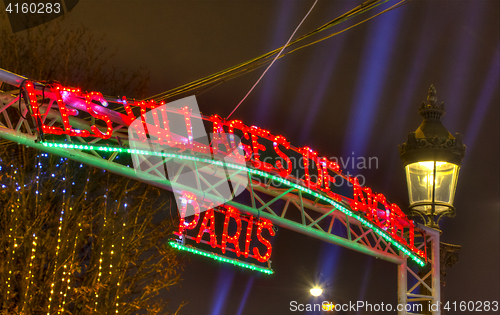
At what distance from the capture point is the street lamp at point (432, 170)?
26.9 ft

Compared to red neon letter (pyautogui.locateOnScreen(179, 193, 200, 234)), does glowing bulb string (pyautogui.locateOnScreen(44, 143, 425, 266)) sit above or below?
Answer: above

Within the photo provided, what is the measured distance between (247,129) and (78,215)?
479 cm

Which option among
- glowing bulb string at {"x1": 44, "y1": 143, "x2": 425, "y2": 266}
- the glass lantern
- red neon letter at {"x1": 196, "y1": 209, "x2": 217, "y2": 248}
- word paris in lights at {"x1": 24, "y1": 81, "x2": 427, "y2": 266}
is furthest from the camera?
red neon letter at {"x1": 196, "y1": 209, "x2": 217, "y2": 248}

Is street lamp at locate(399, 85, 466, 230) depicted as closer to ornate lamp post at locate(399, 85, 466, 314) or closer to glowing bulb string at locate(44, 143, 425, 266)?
ornate lamp post at locate(399, 85, 466, 314)

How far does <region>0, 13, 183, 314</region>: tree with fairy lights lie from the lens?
39.5 ft

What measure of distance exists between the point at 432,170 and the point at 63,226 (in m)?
8.03

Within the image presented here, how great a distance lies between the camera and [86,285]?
43.0ft

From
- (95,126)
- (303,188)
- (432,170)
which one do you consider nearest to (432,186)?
(432,170)

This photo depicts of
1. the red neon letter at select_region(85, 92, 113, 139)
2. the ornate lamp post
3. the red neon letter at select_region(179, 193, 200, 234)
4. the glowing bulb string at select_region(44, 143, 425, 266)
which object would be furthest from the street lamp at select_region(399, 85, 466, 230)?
the red neon letter at select_region(85, 92, 113, 139)

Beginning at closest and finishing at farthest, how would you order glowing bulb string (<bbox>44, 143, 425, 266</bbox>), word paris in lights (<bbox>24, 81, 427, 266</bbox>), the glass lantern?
the glass lantern
word paris in lights (<bbox>24, 81, 427, 266</bbox>)
glowing bulb string (<bbox>44, 143, 425, 266</bbox>)

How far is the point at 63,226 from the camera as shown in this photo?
12.7m

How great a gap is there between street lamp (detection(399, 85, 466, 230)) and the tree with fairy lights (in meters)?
4.77

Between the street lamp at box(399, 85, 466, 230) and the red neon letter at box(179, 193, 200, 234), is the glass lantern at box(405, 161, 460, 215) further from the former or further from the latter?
the red neon letter at box(179, 193, 200, 234)

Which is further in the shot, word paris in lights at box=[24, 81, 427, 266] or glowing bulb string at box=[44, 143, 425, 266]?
glowing bulb string at box=[44, 143, 425, 266]
